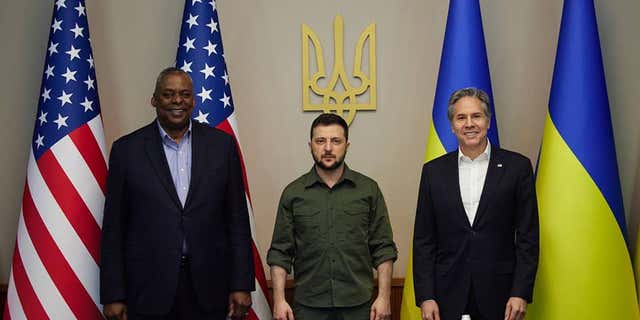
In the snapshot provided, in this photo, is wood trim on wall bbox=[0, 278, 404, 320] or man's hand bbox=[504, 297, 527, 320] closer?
man's hand bbox=[504, 297, 527, 320]

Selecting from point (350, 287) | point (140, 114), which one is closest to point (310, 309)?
point (350, 287)

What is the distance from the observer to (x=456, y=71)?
3336 millimetres

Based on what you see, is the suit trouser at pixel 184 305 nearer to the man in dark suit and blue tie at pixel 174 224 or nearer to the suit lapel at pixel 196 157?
the man in dark suit and blue tie at pixel 174 224

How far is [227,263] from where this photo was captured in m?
2.77

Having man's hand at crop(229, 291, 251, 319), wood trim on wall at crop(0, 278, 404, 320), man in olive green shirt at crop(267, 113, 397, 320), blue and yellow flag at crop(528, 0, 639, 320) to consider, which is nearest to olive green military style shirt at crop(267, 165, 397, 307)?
man in olive green shirt at crop(267, 113, 397, 320)

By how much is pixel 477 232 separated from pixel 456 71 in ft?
3.29

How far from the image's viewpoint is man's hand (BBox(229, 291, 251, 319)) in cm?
275

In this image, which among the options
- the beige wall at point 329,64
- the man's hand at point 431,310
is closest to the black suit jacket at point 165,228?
the man's hand at point 431,310

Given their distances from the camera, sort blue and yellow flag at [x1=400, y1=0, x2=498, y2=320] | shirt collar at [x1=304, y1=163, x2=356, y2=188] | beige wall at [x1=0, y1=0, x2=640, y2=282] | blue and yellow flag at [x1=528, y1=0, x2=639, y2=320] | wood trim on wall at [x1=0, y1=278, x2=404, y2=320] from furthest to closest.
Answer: beige wall at [x1=0, y1=0, x2=640, y2=282] < wood trim on wall at [x1=0, y1=278, x2=404, y2=320] < blue and yellow flag at [x1=400, y1=0, x2=498, y2=320] < blue and yellow flag at [x1=528, y1=0, x2=639, y2=320] < shirt collar at [x1=304, y1=163, x2=356, y2=188]

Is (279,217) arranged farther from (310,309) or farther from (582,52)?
(582,52)

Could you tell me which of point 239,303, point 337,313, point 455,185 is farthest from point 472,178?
point 239,303

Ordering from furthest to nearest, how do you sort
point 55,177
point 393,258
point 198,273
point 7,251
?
point 7,251 → point 55,177 → point 393,258 → point 198,273

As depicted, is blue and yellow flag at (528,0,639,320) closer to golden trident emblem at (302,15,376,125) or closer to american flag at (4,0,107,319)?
golden trident emblem at (302,15,376,125)

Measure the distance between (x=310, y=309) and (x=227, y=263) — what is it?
37 cm
